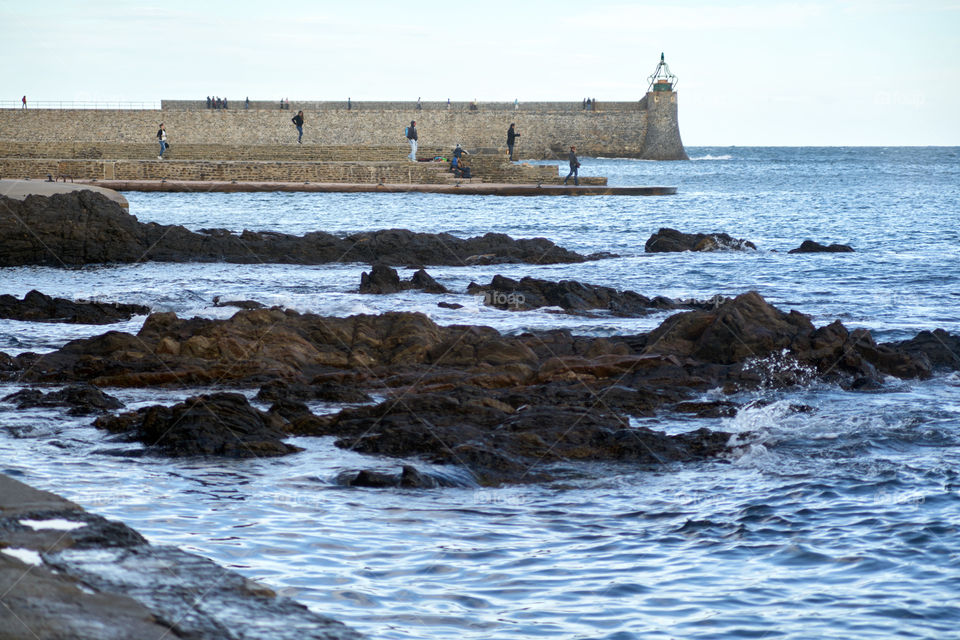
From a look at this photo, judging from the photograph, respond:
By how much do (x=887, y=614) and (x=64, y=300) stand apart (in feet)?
36.4

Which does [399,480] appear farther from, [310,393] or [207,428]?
[310,393]

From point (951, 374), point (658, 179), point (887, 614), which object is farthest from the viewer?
point (658, 179)

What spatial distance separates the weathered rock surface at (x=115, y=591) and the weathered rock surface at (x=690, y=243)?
1951 cm

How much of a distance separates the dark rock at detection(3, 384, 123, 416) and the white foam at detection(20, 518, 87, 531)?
384 cm

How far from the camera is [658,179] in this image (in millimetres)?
60000

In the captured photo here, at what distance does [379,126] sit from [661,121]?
2202cm

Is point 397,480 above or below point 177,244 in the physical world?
below

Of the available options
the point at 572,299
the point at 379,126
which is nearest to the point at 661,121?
the point at 379,126

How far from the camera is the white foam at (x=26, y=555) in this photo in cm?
380

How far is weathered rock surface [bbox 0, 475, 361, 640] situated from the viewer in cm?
335

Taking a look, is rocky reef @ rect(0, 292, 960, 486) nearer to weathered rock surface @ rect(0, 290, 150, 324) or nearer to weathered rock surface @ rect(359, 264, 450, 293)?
weathered rock surface @ rect(0, 290, 150, 324)

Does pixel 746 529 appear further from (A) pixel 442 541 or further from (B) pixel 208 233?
(B) pixel 208 233

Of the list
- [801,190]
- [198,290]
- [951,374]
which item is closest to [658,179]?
[801,190]

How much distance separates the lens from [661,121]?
8006cm
